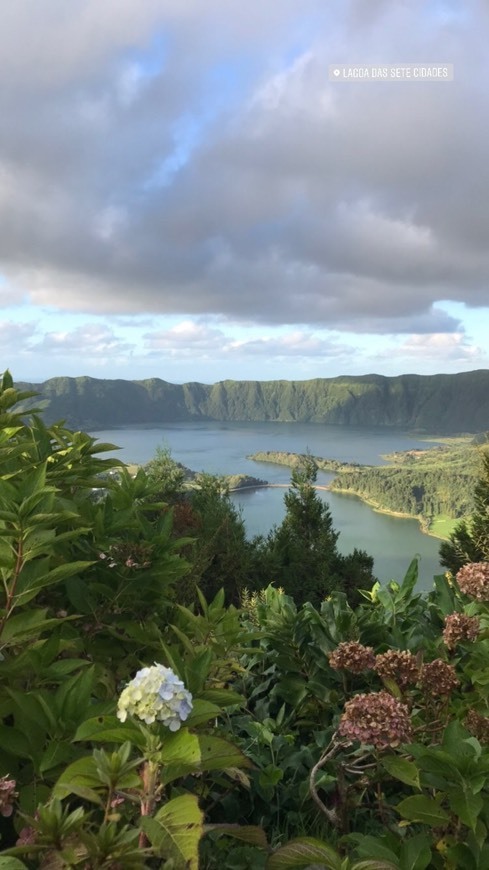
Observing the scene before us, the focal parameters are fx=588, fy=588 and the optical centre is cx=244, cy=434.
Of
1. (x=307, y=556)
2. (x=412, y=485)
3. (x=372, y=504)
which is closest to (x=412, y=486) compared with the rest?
(x=412, y=485)

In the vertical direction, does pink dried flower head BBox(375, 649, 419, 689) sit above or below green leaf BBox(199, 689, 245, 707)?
below

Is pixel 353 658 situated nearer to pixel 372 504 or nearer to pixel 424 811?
pixel 424 811

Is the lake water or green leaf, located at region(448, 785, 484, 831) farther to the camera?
the lake water

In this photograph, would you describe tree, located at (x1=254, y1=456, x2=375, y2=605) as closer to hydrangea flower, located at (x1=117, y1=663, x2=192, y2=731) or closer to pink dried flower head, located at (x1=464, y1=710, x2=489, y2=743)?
pink dried flower head, located at (x1=464, y1=710, x2=489, y2=743)

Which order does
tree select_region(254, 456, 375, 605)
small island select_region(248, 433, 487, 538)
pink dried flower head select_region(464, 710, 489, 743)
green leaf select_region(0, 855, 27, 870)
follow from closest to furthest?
green leaf select_region(0, 855, 27, 870) → pink dried flower head select_region(464, 710, 489, 743) → tree select_region(254, 456, 375, 605) → small island select_region(248, 433, 487, 538)

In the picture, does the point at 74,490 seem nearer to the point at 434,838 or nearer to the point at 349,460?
the point at 434,838

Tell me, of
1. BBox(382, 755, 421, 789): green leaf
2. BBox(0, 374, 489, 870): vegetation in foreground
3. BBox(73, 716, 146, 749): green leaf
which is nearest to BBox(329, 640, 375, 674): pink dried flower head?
BBox(0, 374, 489, 870): vegetation in foreground

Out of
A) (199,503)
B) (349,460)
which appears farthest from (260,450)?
(199,503)

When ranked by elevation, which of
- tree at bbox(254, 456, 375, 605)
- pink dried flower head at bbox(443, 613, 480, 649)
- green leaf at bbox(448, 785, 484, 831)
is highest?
pink dried flower head at bbox(443, 613, 480, 649)
